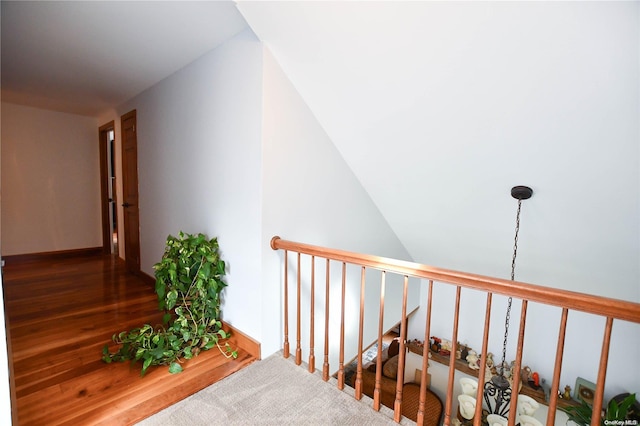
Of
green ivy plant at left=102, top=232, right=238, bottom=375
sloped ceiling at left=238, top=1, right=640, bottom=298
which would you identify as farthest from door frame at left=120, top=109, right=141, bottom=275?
sloped ceiling at left=238, top=1, right=640, bottom=298

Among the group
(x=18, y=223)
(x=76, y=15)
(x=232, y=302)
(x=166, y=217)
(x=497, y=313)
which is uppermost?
(x=76, y=15)

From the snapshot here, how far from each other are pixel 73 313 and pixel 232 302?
1506mm

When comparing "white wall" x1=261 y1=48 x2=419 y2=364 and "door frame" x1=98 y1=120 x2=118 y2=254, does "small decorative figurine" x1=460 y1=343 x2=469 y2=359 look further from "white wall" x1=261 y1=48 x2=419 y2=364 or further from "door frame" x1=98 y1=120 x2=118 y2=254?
"door frame" x1=98 y1=120 x2=118 y2=254

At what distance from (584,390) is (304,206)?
3948 mm

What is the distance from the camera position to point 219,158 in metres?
2.22

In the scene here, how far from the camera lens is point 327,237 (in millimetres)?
2504

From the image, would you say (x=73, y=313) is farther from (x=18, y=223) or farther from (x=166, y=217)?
(x=18, y=223)

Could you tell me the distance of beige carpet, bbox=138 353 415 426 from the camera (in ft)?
4.90

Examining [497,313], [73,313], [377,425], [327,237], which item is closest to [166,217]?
[73,313]

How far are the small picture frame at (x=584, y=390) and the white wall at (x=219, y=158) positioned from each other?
3.87 meters

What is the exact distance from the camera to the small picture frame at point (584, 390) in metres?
3.29

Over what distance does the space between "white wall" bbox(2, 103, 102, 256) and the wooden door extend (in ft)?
4.26

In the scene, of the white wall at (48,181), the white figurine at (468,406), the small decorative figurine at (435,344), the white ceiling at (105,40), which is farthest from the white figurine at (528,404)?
the white wall at (48,181)

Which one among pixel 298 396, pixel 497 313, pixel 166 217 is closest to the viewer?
pixel 298 396
